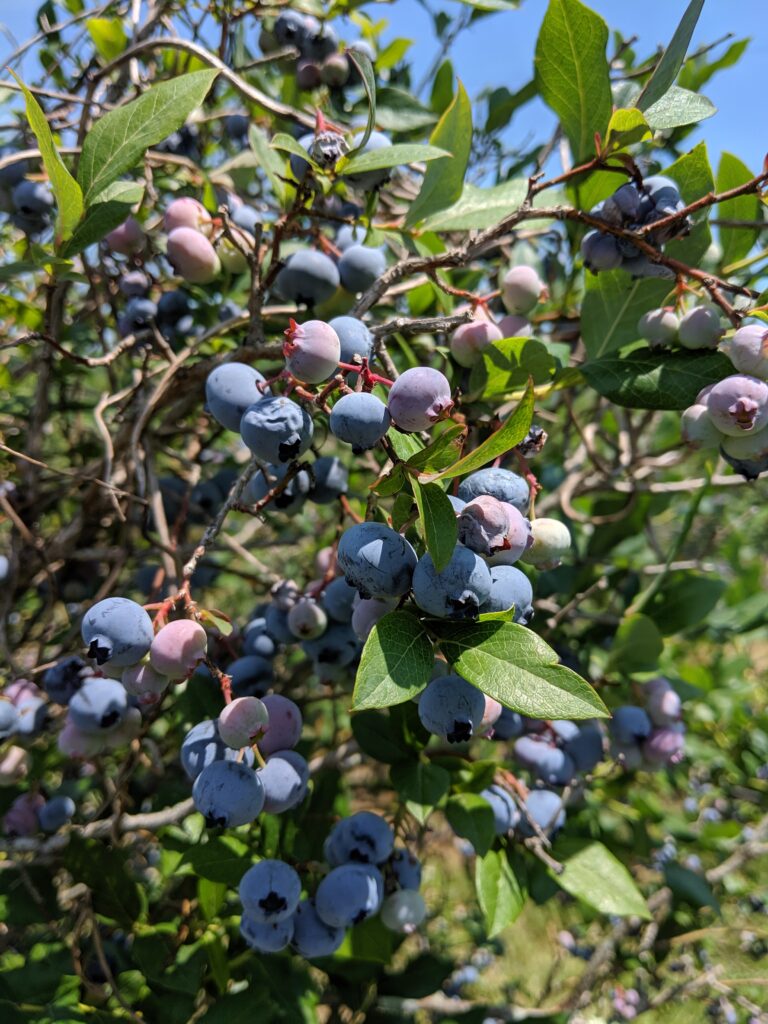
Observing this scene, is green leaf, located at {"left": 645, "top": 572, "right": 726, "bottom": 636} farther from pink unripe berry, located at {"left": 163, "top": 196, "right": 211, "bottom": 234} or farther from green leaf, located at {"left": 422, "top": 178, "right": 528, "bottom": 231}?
pink unripe berry, located at {"left": 163, "top": 196, "right": 211, "bottom": 234}

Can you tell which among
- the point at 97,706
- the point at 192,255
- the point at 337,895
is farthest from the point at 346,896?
the point at 192,255

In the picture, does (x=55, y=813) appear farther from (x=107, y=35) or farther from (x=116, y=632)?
(x=107, y=35)

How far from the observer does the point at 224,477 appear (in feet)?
4.84

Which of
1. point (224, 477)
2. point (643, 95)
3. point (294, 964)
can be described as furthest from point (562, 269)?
point (294, 964)

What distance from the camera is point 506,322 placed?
1.03m

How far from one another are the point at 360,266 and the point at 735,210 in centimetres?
58

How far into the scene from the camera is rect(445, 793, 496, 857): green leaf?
3.37ft

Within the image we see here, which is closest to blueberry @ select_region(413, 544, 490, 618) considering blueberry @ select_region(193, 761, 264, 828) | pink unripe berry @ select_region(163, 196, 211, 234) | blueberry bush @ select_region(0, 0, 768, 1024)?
blueberry bush @ select_region(0, 0, 768, 1024)

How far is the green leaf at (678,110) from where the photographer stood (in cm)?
84

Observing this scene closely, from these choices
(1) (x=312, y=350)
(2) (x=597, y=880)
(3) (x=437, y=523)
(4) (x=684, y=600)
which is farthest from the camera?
(4) (x=684, y=600)

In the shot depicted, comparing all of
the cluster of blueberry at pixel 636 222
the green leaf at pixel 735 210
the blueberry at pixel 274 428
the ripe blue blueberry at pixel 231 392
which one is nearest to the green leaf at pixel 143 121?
the ripe blue blueberry at pixel 231 392

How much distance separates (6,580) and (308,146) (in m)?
1.05

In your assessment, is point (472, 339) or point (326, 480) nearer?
point (472, 339)

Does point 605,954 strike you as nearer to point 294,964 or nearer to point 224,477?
point 294,964
